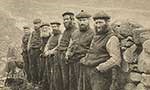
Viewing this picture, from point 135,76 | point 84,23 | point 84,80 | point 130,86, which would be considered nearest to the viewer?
point 135,76

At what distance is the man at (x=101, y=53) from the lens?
638 cm

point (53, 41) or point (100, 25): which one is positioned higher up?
point (100, 25)

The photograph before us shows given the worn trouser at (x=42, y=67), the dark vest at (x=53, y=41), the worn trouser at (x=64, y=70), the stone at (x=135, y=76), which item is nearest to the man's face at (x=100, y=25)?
the stone at (x=135, y=76)

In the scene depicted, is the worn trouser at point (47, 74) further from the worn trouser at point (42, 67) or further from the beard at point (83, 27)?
the beard at point (83, 27)

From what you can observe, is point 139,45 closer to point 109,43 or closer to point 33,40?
point 109,43

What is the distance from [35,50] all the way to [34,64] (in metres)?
0.56

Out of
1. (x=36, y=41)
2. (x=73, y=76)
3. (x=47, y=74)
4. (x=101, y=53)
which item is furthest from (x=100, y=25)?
(x=36, y=41)

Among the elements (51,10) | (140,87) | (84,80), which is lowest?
(51,10)

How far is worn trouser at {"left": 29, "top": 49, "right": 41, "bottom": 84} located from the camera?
1130 cm

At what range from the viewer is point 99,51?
662 centimetres

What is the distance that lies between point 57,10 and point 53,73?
21910 mm

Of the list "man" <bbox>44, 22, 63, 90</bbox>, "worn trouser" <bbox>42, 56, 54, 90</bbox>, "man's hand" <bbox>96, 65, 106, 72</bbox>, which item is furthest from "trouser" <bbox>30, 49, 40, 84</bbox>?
"man's hand" <bbox>96, 65, 106, 72</bbox>

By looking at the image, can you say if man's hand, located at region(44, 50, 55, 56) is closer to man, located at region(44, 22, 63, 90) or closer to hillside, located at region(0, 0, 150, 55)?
man, located at region(44, 22, 63, 90)

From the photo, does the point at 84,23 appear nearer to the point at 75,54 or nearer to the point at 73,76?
the point at 75,54
